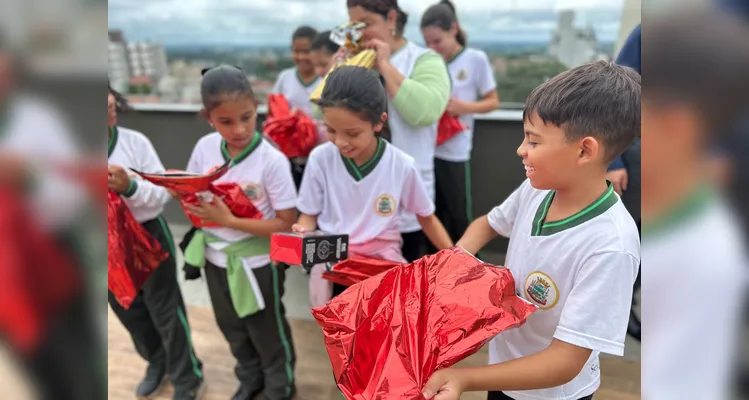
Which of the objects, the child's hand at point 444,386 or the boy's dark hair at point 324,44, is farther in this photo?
the boy's dark hair at point 324,44

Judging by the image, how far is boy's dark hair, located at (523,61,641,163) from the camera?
0.81 meters

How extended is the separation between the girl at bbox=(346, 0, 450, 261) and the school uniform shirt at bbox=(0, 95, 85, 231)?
1229mm

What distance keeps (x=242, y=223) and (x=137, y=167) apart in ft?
1.53

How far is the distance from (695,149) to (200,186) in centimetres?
124

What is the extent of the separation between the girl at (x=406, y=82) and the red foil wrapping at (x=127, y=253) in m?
0.82

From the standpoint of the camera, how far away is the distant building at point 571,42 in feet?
11.2

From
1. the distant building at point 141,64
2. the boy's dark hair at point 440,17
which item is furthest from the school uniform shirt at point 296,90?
the distant building at point 141,64

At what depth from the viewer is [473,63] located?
8.74 ft

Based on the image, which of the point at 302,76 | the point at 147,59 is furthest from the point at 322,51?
the point at 147,59

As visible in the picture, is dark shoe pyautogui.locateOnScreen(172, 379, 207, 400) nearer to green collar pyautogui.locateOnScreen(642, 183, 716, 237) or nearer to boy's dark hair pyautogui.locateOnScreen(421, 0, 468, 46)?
green collar pyautogui.locateOnScreen(642, 183, 716, 237)

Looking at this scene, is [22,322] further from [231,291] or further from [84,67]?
[231,291]

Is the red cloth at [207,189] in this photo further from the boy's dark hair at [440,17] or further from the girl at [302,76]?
the boy's dark hair at [440,17]

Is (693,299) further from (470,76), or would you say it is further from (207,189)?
(470,76)

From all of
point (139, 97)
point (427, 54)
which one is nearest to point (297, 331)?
point (427, 54)
